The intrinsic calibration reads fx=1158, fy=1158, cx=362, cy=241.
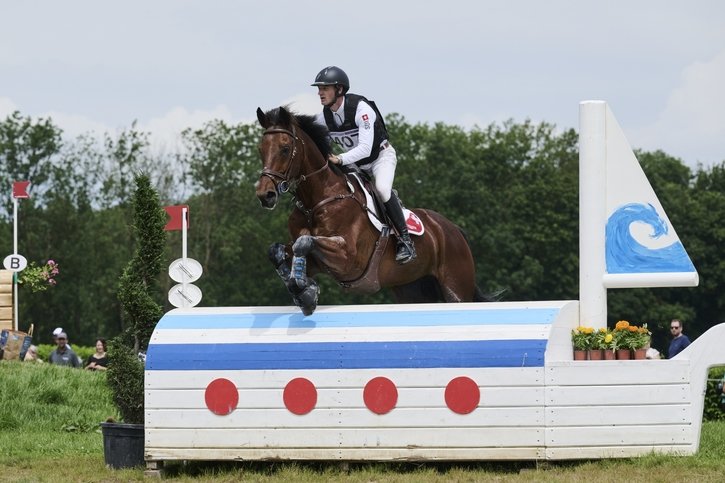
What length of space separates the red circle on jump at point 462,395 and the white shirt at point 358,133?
201 centimetres

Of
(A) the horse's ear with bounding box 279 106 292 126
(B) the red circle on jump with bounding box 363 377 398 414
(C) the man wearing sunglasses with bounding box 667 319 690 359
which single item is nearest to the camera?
(B) the red circle on jump with bounding box 363 377 398 414

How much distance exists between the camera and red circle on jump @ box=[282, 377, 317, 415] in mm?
7859

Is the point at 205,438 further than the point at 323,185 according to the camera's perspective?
No

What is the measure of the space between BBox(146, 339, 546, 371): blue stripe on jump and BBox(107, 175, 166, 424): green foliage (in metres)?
0.67

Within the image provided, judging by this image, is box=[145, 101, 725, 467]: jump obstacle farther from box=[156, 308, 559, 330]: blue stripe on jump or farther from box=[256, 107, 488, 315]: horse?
box=[256, 107, 488, 315]: horse

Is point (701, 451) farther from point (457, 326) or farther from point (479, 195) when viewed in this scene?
point (479, 195)

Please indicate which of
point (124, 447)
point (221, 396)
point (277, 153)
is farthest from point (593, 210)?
point (124, 447)

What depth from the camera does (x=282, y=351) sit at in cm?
796

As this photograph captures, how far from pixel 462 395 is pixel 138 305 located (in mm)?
2754

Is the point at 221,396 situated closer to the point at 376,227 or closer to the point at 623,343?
the point at 376,227

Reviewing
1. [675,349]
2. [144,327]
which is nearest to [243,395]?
[144,327]

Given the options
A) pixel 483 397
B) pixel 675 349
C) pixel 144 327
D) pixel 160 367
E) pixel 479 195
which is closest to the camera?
pixel 483 397

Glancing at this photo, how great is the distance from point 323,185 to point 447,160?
35.3 metres

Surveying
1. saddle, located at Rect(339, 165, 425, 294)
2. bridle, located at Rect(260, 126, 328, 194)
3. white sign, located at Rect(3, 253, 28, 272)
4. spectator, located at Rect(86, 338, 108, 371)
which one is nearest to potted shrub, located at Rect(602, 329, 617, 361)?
saddle, located at Rect(339, 165, 425, 294)
